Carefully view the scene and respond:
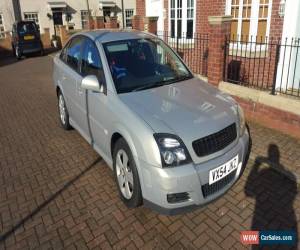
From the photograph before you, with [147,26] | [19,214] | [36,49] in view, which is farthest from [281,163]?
[36,49]

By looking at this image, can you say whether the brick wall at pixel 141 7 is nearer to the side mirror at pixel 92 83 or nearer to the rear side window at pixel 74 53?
the rear side window at pixel 74 53

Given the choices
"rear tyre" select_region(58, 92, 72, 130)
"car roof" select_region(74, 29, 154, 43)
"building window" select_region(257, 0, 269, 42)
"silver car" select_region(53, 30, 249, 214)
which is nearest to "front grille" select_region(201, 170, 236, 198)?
"silver car" select_region(53, 30, 249, 214)

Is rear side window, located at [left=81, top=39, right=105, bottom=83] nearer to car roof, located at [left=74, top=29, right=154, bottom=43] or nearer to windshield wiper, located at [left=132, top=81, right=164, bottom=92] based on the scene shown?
car roof, located at [left=74, top=29, right=154, bottom=43]

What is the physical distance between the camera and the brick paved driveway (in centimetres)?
285

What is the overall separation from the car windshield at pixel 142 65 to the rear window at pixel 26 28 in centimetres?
1591

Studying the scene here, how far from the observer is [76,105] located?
4.50 meters

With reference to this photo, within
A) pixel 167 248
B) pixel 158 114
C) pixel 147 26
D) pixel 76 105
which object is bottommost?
pixel 167 248

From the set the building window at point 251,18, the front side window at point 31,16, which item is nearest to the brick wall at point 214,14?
the building window at point 251,18

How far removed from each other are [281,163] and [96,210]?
2.71 m

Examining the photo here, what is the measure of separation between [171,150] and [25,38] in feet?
57.9

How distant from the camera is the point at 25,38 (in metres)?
17.4

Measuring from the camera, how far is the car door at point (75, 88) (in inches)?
167

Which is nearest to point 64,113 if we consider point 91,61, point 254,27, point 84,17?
point 91,61

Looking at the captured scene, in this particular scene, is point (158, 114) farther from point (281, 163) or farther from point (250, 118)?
point (250, 118)
